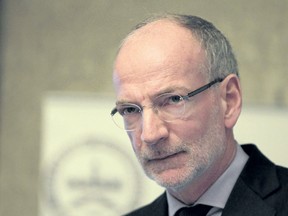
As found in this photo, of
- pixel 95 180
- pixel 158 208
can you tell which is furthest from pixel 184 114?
pixel 95 180

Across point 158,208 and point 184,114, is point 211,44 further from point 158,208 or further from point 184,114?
point 158,208

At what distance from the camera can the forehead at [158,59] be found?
1316mm

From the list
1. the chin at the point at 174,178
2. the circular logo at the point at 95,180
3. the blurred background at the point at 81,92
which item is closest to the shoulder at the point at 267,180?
the chin at the point at 174,178

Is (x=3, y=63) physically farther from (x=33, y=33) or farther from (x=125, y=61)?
(x=125, y=61)

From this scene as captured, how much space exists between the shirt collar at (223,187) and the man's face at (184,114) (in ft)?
0.13

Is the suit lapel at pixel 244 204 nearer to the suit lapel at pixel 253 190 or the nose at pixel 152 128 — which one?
the suit lapel at pixel 253 190

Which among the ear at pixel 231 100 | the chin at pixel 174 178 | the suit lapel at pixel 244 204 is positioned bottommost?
the suit lapel at pixel 244 204

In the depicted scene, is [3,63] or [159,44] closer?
[159,44]

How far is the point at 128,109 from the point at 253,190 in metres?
0.31

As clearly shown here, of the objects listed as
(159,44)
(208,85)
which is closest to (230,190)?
(208,85)

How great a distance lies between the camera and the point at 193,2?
2.54 m

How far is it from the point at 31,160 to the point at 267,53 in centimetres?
105

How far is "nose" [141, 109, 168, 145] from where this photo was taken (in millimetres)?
1263

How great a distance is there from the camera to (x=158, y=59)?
4.37 feet
